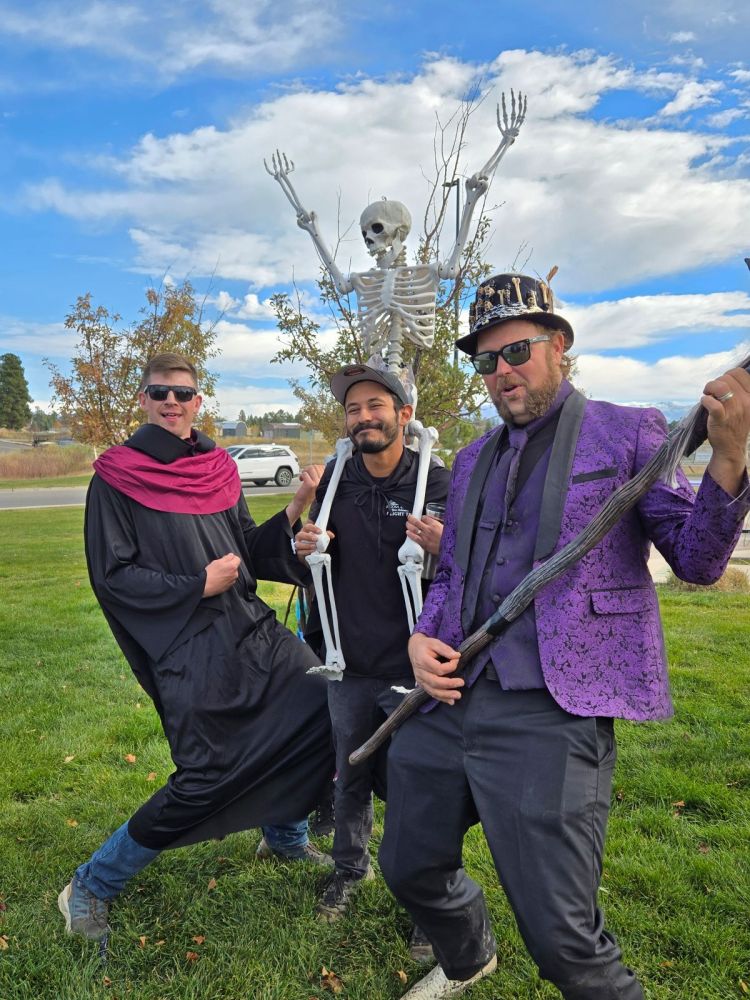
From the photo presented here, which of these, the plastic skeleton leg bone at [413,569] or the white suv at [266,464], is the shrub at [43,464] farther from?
the plastic skeleton leg bone at [413,569]

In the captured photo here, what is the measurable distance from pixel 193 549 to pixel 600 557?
1.99 metres

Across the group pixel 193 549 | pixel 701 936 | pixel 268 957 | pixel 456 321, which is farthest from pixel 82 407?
pixel 701 936

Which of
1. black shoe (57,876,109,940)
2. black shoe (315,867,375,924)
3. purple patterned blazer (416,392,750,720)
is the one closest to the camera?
purple patterned blazer (416,392,750,720)

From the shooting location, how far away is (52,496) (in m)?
25.1

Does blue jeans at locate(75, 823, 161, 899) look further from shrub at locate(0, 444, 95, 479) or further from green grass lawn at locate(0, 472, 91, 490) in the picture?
shrub at locate(0, 444, 95, 479)

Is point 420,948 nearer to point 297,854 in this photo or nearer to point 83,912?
point 297,854

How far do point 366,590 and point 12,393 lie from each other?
7485 centimetres

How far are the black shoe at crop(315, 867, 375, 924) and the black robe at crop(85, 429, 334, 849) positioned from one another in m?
0.35

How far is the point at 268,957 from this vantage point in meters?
3.12

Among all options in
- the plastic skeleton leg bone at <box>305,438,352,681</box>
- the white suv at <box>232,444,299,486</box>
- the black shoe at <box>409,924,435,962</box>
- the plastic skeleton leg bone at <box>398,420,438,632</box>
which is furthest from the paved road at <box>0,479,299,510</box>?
the black shoe at <box>409,924,435,962</box>

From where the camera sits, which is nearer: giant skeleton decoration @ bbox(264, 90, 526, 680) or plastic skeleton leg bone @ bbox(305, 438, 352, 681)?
plastic skeleton leg bone @ bbox(305, 438, 352, 681)

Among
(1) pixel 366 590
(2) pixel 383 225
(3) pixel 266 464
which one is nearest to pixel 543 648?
(1) pixel 366 590

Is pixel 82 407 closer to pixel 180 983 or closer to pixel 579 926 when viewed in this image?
pixel 180 983

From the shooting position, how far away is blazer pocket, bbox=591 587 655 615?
2176 millimetres
